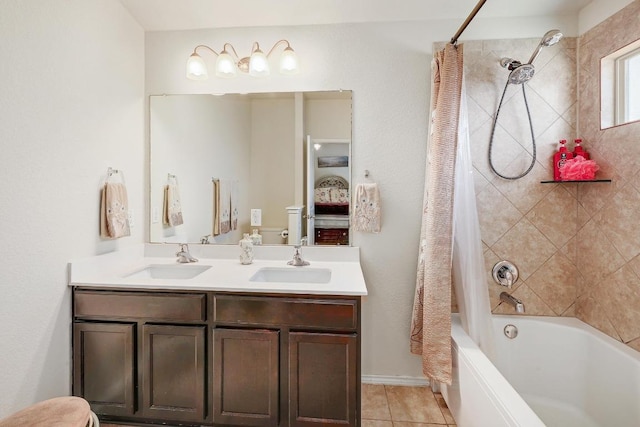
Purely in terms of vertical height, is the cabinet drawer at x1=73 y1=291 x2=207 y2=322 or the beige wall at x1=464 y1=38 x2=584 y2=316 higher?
the beige wall at x1=464 y1=38 x2=584 y2=316

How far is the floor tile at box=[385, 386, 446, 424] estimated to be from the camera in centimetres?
185

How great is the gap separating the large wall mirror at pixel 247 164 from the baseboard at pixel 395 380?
0.98 metres

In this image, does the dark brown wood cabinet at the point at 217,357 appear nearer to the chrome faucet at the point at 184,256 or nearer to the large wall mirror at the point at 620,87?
the chrome faucet at the point at 184,256

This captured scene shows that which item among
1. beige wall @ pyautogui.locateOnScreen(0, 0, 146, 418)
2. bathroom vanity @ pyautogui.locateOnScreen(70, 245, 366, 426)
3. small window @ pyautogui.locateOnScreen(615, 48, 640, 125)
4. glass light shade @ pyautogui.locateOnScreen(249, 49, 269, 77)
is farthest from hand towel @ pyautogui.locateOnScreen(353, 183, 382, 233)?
beige wall @ pyautogui.locateOnScreen(0, 0, 146, 418)

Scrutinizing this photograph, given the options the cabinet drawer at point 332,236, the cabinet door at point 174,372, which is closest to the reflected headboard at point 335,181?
the cabinet drawer at point 332,236

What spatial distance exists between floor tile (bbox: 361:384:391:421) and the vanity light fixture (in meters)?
2.20

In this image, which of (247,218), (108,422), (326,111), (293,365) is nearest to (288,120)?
(326,111)

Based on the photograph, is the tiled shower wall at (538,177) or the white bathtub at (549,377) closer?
the white bathtub at (549,377)

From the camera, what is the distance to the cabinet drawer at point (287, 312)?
1.57 metres

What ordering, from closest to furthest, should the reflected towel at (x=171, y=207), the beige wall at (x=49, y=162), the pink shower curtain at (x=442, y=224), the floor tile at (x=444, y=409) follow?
the beige wall at (x=49, y=162) → the pink shower curtain at (x=442, y=224) → the floor tile at (x=444, y=409) → the reflected towel at (x=171, y=207)

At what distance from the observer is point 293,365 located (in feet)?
5.22

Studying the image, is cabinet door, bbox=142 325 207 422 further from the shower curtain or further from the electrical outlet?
the shower curtain

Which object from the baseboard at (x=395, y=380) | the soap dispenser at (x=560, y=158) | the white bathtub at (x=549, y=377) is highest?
the soap dispenser at (x=560, y=158)

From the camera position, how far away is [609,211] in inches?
70.3
